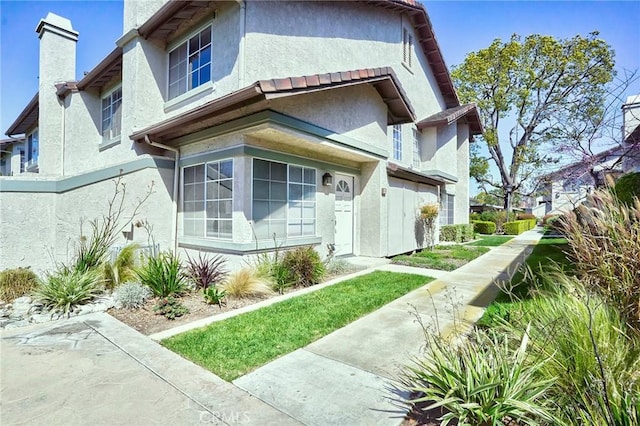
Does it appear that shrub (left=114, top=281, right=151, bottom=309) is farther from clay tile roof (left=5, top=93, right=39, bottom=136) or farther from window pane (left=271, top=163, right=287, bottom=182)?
clay tile roof (left=5, top=93, right=39, bottom=136)

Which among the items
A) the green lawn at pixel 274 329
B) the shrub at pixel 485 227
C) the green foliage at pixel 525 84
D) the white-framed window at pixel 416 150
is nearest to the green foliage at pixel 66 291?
the green lawn at pixel 274 329

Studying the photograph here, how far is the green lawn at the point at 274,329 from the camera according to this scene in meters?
4.18

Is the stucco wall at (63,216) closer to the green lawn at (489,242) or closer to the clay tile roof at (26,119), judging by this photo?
the clay tile roof at (26,119)

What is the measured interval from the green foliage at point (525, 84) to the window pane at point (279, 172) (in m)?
25.5

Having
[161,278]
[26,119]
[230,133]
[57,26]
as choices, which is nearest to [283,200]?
[230,133]

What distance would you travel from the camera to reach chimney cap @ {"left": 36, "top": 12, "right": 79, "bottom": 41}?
13367 millimetres

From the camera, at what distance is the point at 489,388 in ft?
8.69

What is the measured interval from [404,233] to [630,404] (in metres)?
11.0

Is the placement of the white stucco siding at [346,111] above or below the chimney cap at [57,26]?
below

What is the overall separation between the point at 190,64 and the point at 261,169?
4.63 meters

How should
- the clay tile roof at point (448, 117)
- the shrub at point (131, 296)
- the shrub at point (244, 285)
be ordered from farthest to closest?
the clay tile roof at point (448, 117) → the shrub at point (244, 285) → the shrub at point (131, 296)

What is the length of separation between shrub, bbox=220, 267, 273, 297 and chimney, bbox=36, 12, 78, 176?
495 inches

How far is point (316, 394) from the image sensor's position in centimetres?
338

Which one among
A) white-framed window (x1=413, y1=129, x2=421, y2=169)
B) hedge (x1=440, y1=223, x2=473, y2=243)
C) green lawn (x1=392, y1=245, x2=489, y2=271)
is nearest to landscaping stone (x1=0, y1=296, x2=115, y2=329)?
green lawn (x1=392, y1=245, x2=489, y2=271)
